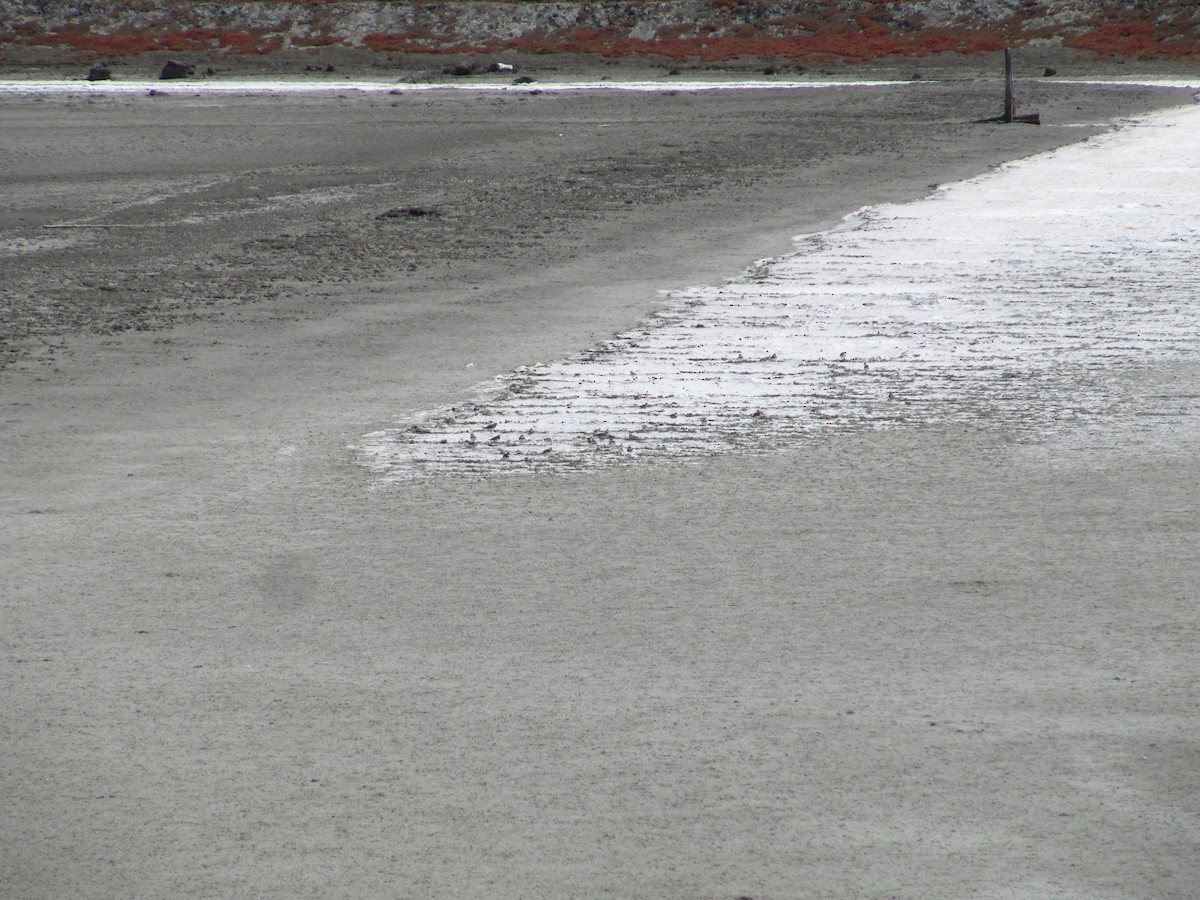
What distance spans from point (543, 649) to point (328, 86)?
39187 millimetres

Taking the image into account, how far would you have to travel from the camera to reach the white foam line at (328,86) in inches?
1508

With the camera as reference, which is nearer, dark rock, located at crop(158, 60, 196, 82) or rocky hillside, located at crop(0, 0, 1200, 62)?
dark rock, located at crop(158, 60, 196, 82)

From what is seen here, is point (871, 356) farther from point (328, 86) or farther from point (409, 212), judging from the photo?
point (328, 86)

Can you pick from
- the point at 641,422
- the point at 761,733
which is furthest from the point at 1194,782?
the point at 641,422

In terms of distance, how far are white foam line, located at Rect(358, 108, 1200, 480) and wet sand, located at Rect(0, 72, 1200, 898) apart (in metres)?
0.32

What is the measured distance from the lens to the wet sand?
331cm

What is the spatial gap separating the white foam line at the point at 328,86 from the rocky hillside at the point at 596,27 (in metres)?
10.3

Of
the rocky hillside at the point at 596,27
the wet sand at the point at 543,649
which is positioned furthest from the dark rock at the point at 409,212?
the rocky hillside at the point at 596,27

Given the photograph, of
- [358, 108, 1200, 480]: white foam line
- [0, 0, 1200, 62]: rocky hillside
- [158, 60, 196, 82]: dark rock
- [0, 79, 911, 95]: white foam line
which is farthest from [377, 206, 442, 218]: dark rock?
[0, 0, 1200, 62]: rocky hillside

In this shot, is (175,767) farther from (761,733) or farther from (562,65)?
(562,65)

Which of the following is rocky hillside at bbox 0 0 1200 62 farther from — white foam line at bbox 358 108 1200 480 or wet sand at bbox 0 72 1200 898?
wet sand at bbox 0 72 1200 898

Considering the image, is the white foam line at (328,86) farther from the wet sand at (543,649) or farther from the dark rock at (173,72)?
the wet sand at (543,649)

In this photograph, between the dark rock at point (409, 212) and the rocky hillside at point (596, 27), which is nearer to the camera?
the dark rock at point (409, 212)

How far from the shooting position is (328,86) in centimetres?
4131
